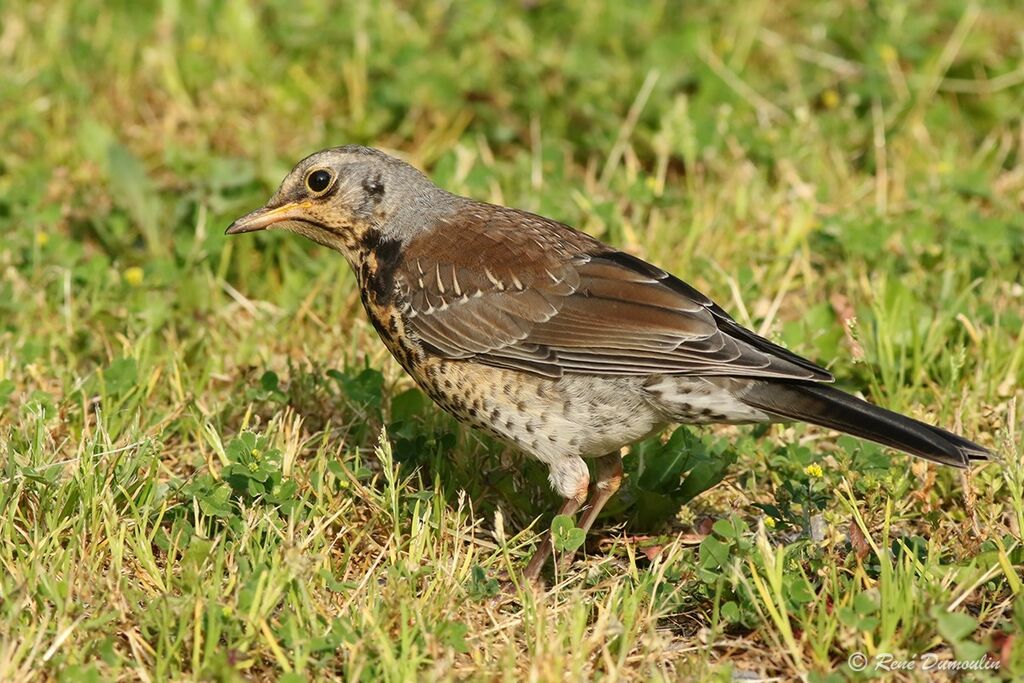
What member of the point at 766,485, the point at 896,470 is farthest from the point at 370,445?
the point at 896,470

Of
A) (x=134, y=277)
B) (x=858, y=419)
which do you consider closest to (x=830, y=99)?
(x=134, y=277)

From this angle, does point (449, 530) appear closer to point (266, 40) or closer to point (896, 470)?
point (896, 470)

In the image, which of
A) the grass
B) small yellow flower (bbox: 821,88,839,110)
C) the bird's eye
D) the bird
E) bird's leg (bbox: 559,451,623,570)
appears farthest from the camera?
small yellow flower (bbox: 821,88,839,110)

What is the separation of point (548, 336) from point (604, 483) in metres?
0.62

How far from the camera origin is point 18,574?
4262 mm

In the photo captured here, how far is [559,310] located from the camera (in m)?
4.95

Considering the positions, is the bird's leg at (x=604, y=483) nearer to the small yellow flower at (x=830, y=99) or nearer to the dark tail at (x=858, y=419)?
the dark tail at (x=858, y=419)

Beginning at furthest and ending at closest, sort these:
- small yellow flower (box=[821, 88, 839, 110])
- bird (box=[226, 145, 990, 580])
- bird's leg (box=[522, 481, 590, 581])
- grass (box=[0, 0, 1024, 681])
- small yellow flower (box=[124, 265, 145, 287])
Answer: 1. small yellow flower (box=[821, 88, 839, 110])
2. small yellow flower (box=[124, 265, 145, 287])
3. bird's leg (box=[522, 481, 590, 581])
4. bird (box=[226, 145, 990, 580])
5. grass (box=[0, 0, 1024, 681])

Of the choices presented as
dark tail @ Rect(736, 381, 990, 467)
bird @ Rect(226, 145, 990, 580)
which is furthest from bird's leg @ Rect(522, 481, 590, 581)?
dark tail @ Rect(736, 381, 990, 467)

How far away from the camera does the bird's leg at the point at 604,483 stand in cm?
508

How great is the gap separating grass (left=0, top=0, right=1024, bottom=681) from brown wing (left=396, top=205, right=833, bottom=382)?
0.51 meters

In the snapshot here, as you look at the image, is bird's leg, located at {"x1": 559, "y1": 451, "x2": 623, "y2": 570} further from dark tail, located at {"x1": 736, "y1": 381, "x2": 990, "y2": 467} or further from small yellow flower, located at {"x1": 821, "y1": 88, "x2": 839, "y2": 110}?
small yellow flower, located at {"x1": 821, "y1": 88, "x2": 839, "y2": 110}

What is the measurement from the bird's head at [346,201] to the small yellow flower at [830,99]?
358 cm

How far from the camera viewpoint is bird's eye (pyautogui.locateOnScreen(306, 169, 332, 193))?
5.33 m
